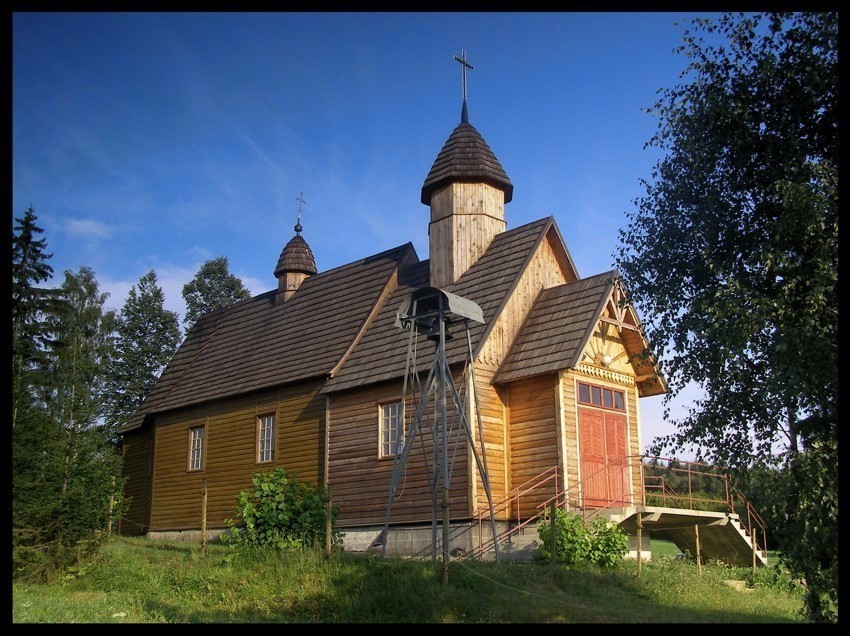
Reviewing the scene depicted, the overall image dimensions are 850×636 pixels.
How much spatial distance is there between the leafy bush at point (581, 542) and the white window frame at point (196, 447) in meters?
11.8

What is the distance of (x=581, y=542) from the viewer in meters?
16.8

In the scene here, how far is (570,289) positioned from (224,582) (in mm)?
10138

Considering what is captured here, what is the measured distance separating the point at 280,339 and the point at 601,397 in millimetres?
9811

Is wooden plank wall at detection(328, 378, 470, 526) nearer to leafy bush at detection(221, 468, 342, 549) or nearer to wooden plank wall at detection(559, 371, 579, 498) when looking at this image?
wooden plank wall at detection(559, 371, 579, 498)

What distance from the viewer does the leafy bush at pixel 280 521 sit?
1630 centimetres

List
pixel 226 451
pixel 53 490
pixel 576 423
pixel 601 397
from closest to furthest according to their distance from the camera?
pixel 53 490 < pixel 576 423 < pixel 601 397 < pixel 226 451

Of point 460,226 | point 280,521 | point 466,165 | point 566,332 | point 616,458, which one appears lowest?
point 280,521

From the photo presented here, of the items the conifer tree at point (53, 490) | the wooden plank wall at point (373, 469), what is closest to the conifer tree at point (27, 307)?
the conifer tree at point (53, 490)

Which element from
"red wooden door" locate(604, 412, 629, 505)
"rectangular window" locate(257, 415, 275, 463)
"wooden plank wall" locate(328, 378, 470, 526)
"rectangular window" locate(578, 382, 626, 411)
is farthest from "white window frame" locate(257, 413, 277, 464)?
"red wooden door" locate(604, 412, 629, 505)

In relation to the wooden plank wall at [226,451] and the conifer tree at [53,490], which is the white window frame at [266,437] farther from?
the conifer tree at [53,490]

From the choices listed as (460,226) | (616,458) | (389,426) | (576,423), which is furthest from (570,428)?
(460,226)

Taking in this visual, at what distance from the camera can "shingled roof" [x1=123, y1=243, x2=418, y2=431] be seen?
77.8ft

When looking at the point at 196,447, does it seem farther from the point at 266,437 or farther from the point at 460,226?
the point at 460,226

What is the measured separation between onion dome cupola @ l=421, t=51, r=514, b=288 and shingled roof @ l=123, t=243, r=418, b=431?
6.53ft
